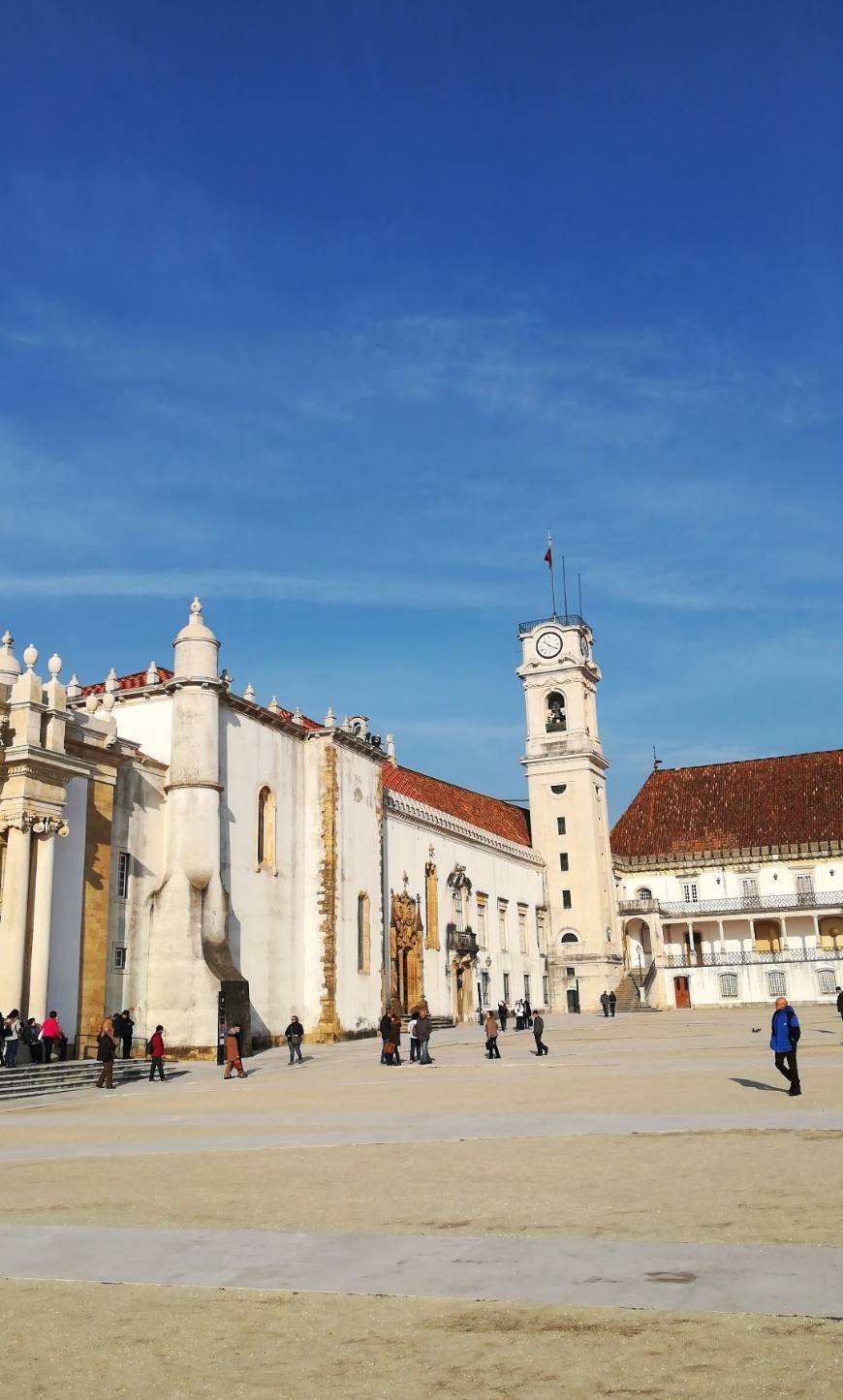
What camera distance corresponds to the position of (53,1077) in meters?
26.4

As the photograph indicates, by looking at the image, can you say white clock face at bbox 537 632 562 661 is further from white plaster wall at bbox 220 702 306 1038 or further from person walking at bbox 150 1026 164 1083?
person walking at bbox 150 1026 164 1083

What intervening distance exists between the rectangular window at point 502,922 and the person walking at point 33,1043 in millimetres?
35349

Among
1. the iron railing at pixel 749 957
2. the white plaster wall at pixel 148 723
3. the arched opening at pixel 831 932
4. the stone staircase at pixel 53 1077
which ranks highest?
the white plaster wall at pixel 148 723

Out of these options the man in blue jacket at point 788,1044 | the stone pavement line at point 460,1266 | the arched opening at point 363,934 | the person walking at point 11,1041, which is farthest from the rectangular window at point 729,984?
the stone pavement line at point 460,1266

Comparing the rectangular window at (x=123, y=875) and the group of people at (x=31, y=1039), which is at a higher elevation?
the rectangular window at (x=123, y=875)

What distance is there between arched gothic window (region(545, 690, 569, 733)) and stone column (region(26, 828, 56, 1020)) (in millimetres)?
45028

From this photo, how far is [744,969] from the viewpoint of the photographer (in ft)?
222

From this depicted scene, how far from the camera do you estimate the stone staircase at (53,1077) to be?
993 inches

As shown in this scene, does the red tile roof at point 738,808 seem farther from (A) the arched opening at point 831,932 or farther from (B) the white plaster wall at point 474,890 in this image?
(B) the white plaster wall at point 474,890

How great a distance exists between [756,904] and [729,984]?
17.8ft

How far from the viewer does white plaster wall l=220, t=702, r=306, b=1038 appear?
39.2 metres

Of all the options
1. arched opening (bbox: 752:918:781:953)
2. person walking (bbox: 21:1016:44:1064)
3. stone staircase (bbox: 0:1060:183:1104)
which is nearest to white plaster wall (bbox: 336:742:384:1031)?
stone staircase (bbox: 0:1060:183:1104)

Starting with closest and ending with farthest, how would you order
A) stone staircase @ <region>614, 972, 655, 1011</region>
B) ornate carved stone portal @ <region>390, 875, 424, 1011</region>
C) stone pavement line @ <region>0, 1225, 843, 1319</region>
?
stone pavement line @ <region>0, 1225, 843, 1319</region>
ornate carved stone portal @ <region>390, 875, 424, 1011</region>
stone staircase @ <region>614, 972, 655, 1011</region>

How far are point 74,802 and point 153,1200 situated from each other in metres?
24.5
